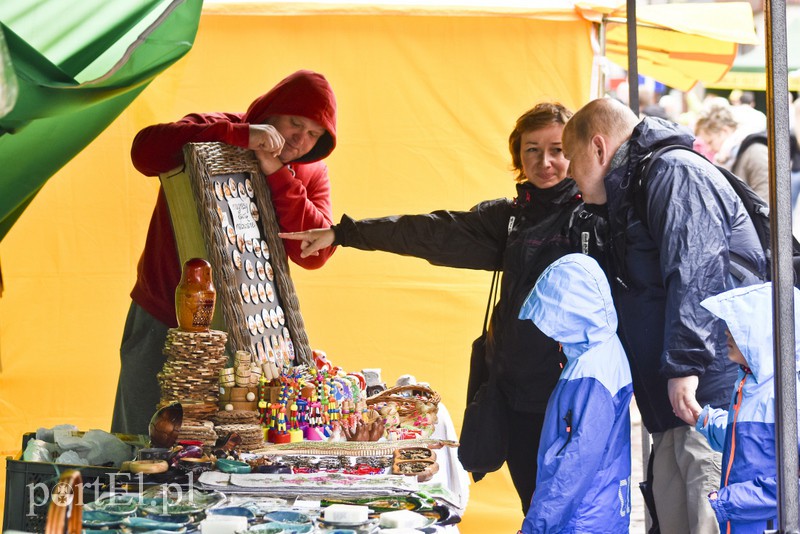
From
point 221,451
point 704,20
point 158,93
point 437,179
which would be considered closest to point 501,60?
point 437,179

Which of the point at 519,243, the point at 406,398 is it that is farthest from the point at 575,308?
the point at 406,398

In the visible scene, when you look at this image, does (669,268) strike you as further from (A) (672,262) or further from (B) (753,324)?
(B) (753,324)

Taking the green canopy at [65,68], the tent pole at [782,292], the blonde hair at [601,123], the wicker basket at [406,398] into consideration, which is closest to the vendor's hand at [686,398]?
the tent pole at [782,292]

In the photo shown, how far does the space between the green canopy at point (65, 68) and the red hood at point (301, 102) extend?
0.69 meters

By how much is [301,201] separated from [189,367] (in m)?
0.94

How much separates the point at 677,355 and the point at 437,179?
94.6 inches

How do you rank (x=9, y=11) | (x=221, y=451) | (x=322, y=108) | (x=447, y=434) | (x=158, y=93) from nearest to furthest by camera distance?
(x=9, y=11) → (x=221, y=451) → (x=447, y=434) → (x=322, y=108) → (x=158, y=93)

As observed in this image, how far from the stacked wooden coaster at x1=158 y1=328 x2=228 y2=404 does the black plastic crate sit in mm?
276

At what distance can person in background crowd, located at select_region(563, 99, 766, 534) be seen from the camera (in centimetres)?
256

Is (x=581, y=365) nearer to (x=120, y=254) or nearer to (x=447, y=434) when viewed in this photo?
(x=447, y=434)

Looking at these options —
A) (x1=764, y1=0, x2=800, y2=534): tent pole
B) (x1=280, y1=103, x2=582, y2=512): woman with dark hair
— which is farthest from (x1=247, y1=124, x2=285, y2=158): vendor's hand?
(x1=764, y1=0, x2=800, y2=534): tent pole

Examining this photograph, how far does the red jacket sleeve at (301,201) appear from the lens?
10.7 ft

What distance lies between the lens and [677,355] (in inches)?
99.7

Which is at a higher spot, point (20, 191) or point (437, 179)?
point (437, 179)
